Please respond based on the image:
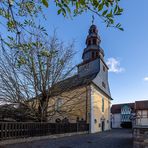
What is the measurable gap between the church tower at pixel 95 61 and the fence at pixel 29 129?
31.9 feet

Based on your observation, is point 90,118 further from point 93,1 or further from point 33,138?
point 93,1

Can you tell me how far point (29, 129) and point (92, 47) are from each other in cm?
1878

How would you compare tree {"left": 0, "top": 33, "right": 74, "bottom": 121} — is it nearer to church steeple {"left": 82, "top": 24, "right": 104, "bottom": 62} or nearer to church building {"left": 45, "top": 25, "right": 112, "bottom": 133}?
church building {"left": 45, "top": 25, "right": 112, "bottom": 133}

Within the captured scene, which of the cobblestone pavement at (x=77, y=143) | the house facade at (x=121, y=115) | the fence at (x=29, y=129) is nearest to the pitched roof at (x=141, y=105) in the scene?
the house facade at (x=121, y=115)

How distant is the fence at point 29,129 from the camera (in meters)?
10.9

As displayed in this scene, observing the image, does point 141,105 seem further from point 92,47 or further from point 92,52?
point 92,47

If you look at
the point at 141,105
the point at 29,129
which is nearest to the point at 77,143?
the point at 29,129

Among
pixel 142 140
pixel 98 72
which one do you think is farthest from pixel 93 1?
pixel 98 72

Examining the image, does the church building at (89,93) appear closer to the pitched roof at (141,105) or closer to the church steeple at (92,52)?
the church steeple at (92,52)

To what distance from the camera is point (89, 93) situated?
22.6m

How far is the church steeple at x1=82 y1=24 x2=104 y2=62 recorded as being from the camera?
28.4 meters

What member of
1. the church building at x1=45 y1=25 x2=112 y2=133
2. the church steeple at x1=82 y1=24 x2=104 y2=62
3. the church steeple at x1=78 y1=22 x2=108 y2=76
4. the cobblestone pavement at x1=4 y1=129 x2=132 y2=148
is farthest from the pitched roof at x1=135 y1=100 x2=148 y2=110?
the cobblestone pavement at x1=4 y1=129 x2=132 y2=148

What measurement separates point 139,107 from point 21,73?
29.4 metres

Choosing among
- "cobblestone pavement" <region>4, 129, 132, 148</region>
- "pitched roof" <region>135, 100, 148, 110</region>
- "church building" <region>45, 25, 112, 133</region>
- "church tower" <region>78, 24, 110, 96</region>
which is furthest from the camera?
"pitched roof" <region>135, 100, 148, 110</region>
